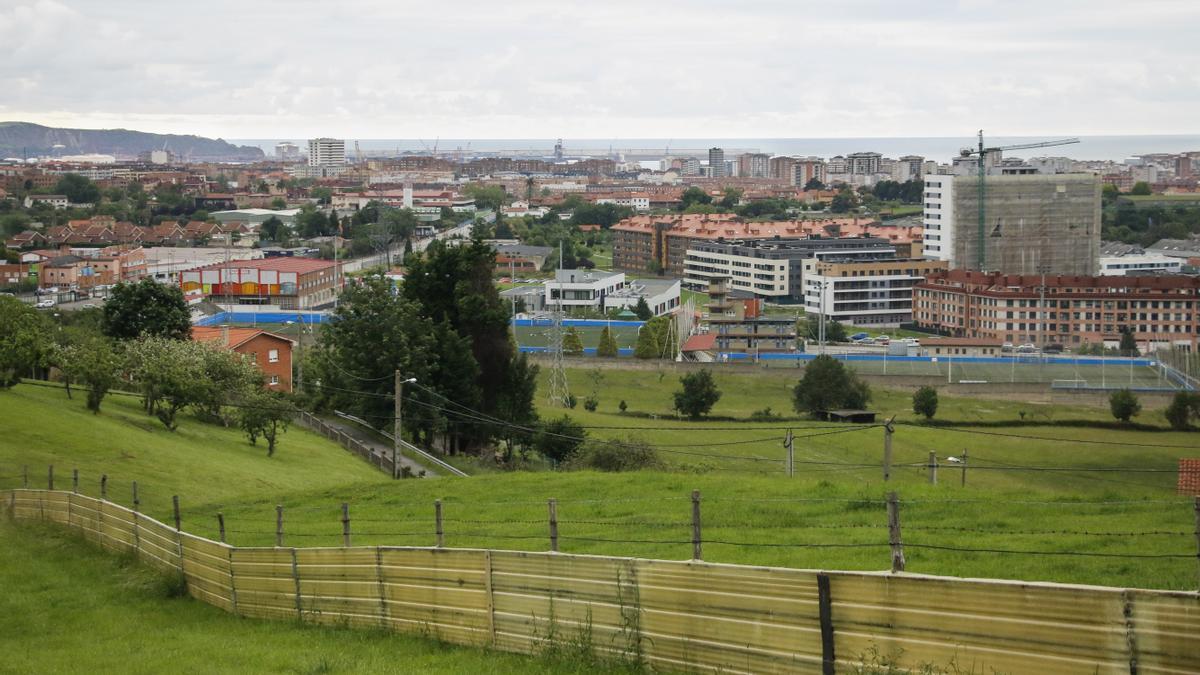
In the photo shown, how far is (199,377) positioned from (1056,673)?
15.8 meters

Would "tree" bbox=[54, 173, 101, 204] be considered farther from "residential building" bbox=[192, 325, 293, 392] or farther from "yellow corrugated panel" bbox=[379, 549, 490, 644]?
"yellow corrugated panel" bbox=[379, 549, 490, 644]

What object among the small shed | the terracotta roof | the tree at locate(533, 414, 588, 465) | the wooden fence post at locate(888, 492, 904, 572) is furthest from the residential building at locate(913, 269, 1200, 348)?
the wooden fence post at locate(888, 492, 904, 572)

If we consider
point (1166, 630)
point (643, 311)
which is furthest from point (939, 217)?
point (1166, 630)

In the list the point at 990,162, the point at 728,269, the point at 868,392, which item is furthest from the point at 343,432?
the point at 990,162

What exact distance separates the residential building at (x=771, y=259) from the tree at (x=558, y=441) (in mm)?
38487

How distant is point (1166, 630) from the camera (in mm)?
4453

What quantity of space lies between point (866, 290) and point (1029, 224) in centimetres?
981

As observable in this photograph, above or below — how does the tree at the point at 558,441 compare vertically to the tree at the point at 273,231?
below

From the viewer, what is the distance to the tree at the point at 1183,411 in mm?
26453

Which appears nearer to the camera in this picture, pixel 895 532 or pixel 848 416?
pixel 895 532

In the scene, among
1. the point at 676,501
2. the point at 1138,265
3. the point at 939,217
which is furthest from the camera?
the point at 939,217

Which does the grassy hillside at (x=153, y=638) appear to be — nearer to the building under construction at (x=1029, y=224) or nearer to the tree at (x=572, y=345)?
the tree at (x=572, y=345)

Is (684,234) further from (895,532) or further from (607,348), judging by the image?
(895,532)

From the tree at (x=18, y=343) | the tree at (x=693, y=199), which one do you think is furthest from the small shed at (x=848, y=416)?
the tree at (x=693, y=199)
